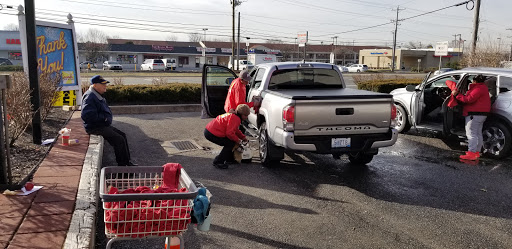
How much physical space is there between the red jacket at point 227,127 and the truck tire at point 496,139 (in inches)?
191

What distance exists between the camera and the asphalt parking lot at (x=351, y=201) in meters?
4.26

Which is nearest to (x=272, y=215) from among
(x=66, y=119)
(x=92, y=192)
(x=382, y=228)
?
(x=382, y=228)

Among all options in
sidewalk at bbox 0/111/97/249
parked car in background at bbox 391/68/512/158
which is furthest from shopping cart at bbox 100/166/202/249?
parked car in background at bbox 391/68/512/158

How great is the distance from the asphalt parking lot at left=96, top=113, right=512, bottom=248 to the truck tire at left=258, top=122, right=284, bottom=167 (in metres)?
0.17

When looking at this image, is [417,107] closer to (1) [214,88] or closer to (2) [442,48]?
(1) [214,88]

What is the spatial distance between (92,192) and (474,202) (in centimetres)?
487

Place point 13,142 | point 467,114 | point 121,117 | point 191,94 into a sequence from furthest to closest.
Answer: point 191,94, point 121,117, point 467,114, point 13,142

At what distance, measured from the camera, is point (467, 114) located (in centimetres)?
772

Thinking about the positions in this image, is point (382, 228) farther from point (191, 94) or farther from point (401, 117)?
point (191, 94)

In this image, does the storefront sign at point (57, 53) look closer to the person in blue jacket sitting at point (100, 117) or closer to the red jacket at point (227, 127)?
the person in blue jacket sitting at point (100, 117)

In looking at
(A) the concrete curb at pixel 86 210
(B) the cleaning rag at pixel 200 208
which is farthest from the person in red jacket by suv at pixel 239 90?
(B) the cleaning rag at pixel 200 208

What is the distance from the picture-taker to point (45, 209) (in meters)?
4.09

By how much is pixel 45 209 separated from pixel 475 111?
7.18m

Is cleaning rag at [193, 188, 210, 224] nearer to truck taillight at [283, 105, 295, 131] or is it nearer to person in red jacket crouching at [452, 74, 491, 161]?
truck taillight at [283, 105, 295, 131]
